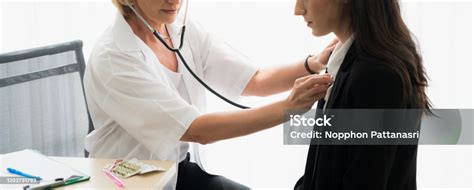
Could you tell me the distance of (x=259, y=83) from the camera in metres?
1.89

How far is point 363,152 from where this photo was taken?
123cm

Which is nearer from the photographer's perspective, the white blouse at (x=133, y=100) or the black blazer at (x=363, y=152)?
the black blazer at (x=363, y=152)

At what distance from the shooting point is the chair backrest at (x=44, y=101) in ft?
5.71

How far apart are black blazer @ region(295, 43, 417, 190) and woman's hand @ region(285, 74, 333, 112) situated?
0.07 meters

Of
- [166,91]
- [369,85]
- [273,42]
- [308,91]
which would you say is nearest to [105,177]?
[166,91]

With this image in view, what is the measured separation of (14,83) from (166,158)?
478 mm

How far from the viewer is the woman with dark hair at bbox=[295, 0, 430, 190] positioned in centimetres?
121

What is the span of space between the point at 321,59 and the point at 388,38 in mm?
454

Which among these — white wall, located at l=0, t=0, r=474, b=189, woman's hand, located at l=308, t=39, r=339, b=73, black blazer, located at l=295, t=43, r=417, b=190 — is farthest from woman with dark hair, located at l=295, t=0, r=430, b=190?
white wall, located at l=0, t=0, r=474, b=189

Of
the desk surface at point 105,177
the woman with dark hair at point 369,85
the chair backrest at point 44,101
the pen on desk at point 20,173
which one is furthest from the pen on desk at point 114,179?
the chair backrest at point 44,101

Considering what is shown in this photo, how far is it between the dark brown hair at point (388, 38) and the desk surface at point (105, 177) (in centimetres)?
50

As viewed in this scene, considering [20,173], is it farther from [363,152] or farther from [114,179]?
[363,152]

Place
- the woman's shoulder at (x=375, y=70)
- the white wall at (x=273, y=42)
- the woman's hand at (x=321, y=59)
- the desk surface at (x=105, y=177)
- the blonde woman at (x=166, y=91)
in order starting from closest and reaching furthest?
the woman's shoulder at (x=375, y=70) → the desk surface at (x=105, y=177) → the blonde woman at (x=166, y=91) → the woman's hand at (x=321, y=59) → the white wall at (x=273, y=42)

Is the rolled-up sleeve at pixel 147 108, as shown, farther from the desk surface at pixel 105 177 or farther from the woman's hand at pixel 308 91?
the woman's hand at pixel 308 91
